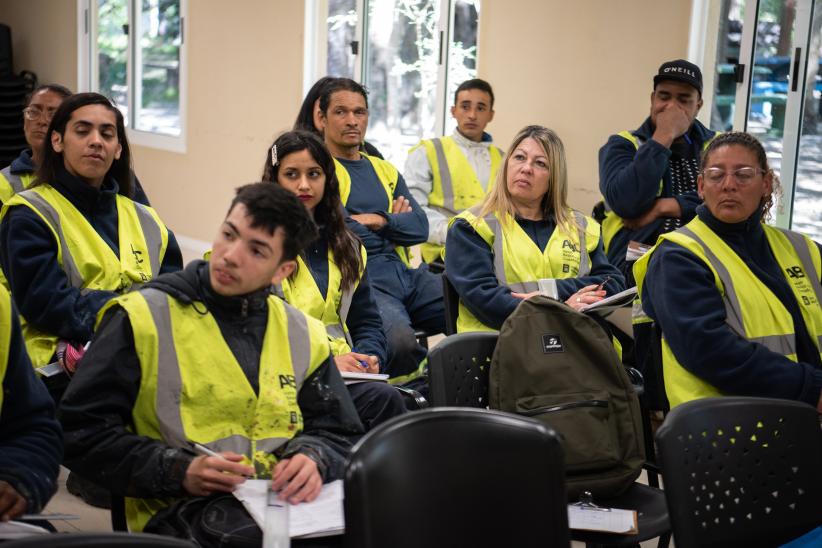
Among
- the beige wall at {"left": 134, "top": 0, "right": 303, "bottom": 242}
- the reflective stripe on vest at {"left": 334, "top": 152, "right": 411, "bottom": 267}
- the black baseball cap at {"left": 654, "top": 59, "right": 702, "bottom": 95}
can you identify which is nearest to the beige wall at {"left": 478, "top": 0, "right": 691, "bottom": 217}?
the black baseball cap at {"left": 654, "top": 59, "right": 702, "bottom": 95}

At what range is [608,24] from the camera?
16.9 ft

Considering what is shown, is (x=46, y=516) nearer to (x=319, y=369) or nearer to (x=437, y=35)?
(x=319, y=369)

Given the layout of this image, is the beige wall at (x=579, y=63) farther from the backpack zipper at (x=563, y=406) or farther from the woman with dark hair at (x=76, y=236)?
the backpack zipper at (x=563, y=406)

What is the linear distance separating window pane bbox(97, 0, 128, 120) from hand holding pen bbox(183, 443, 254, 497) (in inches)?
304

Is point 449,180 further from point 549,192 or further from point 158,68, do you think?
point 158,68

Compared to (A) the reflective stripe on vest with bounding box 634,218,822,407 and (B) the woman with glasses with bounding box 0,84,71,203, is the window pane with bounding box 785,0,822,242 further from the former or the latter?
(B) the woman with glasses with bounding box 0,84,71,203

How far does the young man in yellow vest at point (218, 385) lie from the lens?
1.96 metres

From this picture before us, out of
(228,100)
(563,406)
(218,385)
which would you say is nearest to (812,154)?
(563,406)

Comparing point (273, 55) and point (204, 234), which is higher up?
point (273, 55)

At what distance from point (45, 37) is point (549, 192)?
8.31 metres

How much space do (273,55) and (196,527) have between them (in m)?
5.77

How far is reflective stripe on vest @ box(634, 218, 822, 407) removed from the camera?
9.25ft

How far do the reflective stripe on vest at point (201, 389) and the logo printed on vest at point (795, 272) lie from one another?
1561mm

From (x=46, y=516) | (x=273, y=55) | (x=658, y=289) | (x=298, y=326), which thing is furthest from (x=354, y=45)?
(x=46, y=516)
